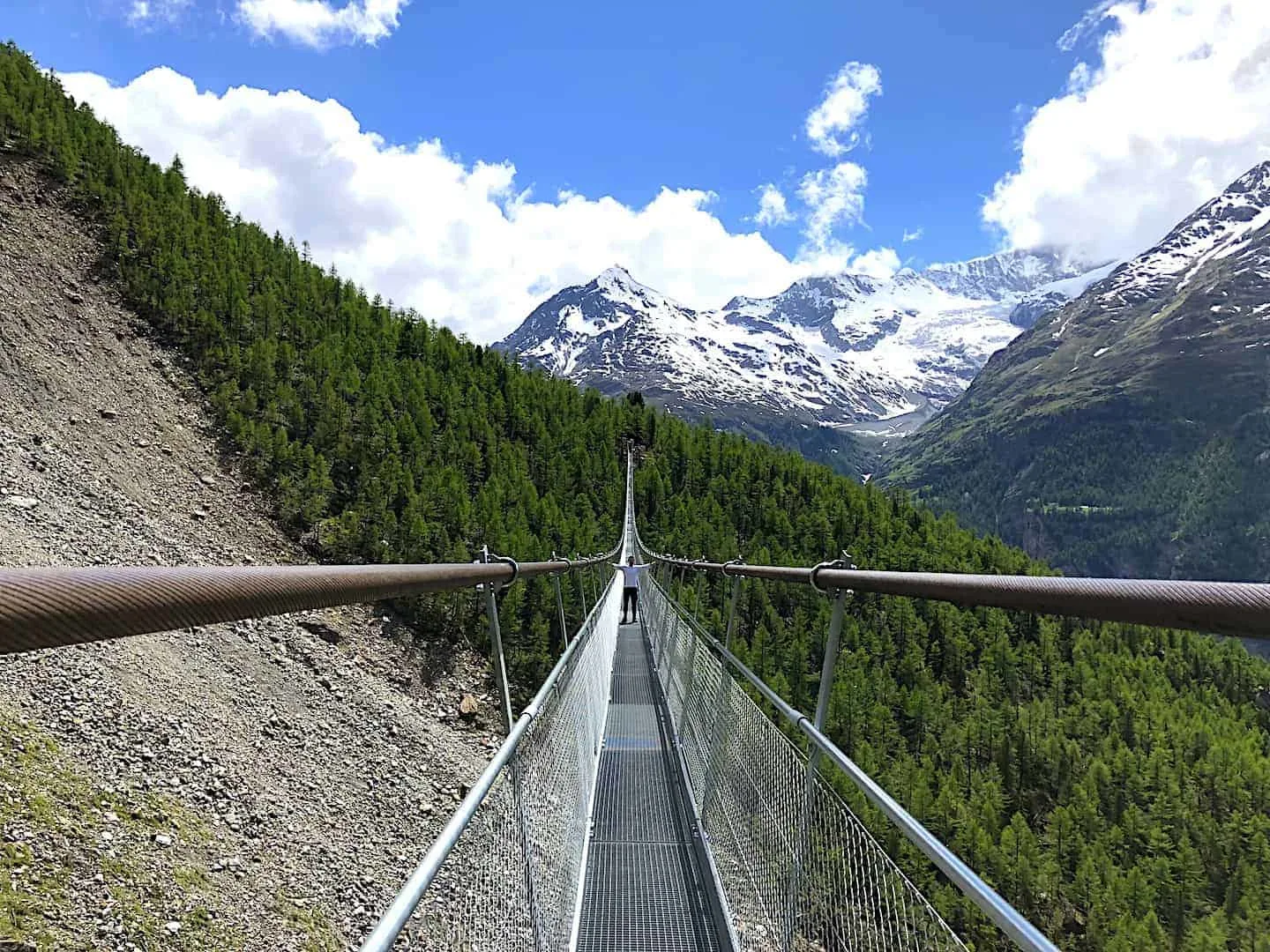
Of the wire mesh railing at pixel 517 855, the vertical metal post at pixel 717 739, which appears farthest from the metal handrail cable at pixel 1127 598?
the vertical metal post at pixel 717 739

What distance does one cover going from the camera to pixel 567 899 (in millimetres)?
2957

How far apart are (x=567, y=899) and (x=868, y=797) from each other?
6.66 feet

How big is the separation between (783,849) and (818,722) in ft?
1.93

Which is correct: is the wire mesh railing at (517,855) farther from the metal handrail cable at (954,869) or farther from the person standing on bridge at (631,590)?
the person standing on bridge at (631,590)

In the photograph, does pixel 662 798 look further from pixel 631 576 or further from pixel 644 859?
pixel 631 576

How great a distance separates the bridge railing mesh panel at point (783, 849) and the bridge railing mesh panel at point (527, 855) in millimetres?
639

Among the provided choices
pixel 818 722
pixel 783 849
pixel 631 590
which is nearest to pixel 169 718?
pixel 783 849

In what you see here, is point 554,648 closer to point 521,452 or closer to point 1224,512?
point 521,452

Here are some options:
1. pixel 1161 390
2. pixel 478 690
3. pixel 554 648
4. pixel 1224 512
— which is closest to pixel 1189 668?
pixel 554 648

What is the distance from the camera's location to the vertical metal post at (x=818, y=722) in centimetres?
185

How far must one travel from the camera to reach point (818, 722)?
1919 mm

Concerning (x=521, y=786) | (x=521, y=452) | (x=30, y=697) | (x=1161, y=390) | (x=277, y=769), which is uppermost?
(x=1161, y=390)

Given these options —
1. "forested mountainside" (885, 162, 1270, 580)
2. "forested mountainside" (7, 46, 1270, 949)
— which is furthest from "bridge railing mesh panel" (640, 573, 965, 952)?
"forested mountainside" (885, 162, 1270, 580)

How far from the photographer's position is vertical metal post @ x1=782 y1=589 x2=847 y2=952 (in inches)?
72.9
